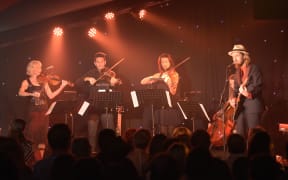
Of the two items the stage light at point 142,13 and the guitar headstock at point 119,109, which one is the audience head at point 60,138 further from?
the stage light at point 142,13

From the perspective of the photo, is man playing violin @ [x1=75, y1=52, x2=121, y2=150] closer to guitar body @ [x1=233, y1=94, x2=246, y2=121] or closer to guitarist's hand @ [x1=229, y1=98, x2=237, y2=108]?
guitarist's hand @ [x1=229, y1=98, x2=237, y2=108]

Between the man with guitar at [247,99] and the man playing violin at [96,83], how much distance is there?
332 cm

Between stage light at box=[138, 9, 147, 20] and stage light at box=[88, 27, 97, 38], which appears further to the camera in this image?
stage light at box=[88, 27, 97, 38]

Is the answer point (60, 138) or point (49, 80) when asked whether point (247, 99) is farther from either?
point (60, 138)

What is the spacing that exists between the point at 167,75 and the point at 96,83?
171 cm

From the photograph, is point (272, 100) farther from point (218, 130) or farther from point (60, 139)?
point (60, 139)

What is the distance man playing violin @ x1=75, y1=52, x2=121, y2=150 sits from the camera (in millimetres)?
12852

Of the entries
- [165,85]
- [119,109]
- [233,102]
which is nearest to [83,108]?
[119,109]

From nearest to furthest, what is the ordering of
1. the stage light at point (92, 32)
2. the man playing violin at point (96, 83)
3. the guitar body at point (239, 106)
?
1. the guitar body at point (239, 106)
2. the man playing violin at point (96, 83)
3. the stage light at point (92, 32)

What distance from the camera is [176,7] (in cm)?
1381

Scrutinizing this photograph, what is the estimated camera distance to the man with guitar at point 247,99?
415 inches

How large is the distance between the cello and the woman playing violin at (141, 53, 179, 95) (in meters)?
1.51

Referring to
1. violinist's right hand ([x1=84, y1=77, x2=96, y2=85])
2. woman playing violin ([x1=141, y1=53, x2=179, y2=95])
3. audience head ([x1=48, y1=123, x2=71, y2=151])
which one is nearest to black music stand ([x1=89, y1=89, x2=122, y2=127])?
violinist's right hand ([x1=84, y1=77, x2=96, y2=85])

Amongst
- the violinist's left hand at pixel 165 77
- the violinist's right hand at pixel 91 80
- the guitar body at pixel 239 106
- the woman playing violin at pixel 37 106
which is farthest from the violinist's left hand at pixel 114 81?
the guitar body at pixel 239 106
